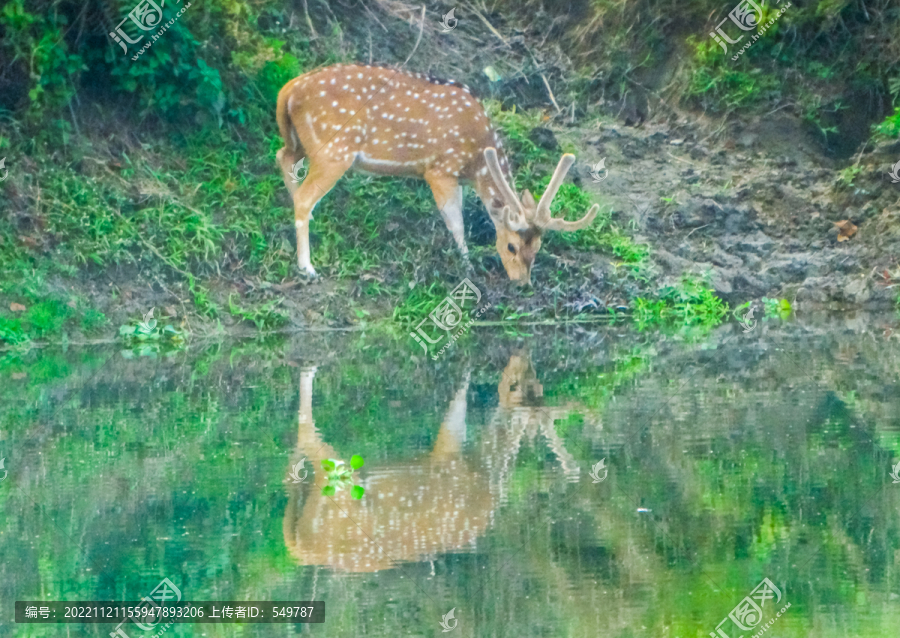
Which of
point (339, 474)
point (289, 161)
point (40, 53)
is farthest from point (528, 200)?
point (339, 474)

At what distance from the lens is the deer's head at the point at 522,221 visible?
1335 centimetres

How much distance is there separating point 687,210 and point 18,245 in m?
8.14

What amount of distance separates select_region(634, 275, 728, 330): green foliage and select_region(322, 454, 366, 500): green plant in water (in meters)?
8.44

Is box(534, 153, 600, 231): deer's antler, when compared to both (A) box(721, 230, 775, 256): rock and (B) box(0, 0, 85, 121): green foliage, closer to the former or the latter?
(A) box(721, 230, 775, 256): rock

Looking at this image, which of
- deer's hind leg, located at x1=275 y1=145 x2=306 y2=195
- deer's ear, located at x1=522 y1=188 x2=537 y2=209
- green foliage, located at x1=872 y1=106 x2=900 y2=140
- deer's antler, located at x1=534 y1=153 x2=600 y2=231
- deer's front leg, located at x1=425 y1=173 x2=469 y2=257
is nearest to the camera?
deer's antler, located at x1=534 y1=153 x2=600 y2=231

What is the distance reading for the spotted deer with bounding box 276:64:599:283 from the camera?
43.7ft

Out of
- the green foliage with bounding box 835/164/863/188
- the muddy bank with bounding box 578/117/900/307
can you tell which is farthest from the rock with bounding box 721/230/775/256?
the green foliage with bounding box 835/164/863/188

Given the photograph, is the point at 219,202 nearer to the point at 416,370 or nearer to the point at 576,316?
the point at 576,316

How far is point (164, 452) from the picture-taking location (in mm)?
6891

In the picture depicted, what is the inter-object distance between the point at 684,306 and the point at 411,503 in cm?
→ 947
